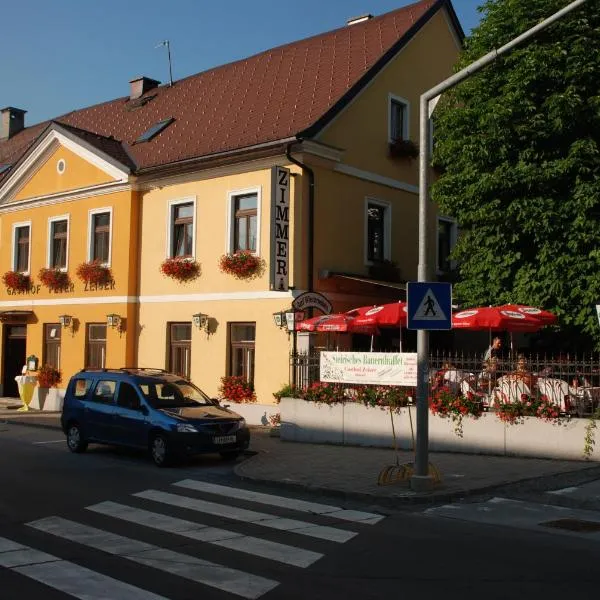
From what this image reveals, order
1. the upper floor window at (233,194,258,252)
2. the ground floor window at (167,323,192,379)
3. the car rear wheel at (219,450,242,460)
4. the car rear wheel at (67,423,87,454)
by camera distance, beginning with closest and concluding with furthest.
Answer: the car rear wheel at (219,450,242,460)
the car rear wheel at (67,423,87,454)
the upper floor window at (233,194,258,252)
the ground floor window at (167,323,192,379)

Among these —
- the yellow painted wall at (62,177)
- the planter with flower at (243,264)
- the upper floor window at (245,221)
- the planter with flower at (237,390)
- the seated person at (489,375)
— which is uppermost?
the yellow painted wall at (62,177)

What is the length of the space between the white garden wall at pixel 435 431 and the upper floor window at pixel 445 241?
9543 mm

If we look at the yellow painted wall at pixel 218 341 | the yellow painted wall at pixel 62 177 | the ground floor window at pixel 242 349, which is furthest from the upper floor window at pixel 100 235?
the ground floor window at pixel 242 349

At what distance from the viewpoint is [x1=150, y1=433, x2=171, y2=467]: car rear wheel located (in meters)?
13.6

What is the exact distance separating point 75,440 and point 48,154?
13.3 m

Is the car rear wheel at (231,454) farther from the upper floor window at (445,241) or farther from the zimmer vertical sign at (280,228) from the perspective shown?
the upper floor window at (445,241)

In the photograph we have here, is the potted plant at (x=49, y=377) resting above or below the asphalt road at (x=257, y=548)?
above

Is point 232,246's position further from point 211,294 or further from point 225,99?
point 225,99

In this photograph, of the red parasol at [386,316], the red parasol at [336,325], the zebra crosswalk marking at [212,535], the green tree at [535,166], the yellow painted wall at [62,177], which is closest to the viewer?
the zebra crosswalk marking at [212,535]

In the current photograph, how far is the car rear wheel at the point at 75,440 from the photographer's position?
1557 cm

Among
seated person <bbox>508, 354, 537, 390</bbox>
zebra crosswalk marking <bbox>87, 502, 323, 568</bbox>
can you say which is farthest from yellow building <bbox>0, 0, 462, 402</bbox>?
zebra crosswalk marking <bbox>87, 502, 323, 568</bbox>

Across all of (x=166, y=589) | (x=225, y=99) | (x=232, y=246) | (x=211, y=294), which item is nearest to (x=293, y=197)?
(x=232, y=246)

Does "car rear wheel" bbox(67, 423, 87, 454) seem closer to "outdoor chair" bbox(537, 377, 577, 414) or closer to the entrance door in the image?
"outdoor chair" bbox(537, 377, 577, 414)

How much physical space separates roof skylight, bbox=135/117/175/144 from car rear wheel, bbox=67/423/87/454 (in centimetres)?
1174
